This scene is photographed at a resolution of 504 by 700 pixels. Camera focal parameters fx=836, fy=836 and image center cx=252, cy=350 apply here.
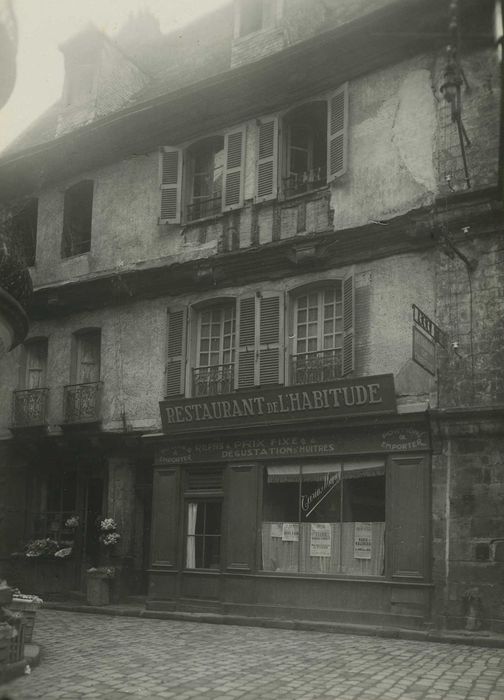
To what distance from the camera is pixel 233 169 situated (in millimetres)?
14953

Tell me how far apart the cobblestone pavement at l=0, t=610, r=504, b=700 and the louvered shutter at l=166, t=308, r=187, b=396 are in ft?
14.6

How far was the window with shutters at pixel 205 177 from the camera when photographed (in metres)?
15.4

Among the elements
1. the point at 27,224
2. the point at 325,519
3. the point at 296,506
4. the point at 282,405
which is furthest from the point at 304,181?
the point at 27,224

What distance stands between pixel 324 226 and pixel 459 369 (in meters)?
3.37

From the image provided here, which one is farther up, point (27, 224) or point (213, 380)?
point (27, 224)

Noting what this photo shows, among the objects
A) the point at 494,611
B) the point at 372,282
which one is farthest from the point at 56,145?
the point at 494,611

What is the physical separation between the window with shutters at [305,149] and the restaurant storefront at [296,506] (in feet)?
12.1

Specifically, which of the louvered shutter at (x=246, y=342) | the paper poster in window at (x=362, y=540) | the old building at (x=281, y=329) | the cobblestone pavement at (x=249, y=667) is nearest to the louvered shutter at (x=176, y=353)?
the old building at (x=281, y=329)

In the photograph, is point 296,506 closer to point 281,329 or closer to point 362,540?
point 362,540

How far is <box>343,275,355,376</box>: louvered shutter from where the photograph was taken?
1280 centimetres

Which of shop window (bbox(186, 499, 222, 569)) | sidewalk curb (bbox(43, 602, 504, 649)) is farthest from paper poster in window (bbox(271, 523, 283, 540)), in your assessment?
sidewalk curb (bbox(43, 602, 504, 649))

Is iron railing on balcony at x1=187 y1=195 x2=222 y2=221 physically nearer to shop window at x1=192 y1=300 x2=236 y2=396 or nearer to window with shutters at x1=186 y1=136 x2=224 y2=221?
window with shutters at x1=186 y1=136 x2=224 y2=221

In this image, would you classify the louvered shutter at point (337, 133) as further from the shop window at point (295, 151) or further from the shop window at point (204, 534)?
the shop window at point (204, 534)

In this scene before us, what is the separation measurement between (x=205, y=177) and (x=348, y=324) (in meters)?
4.68
